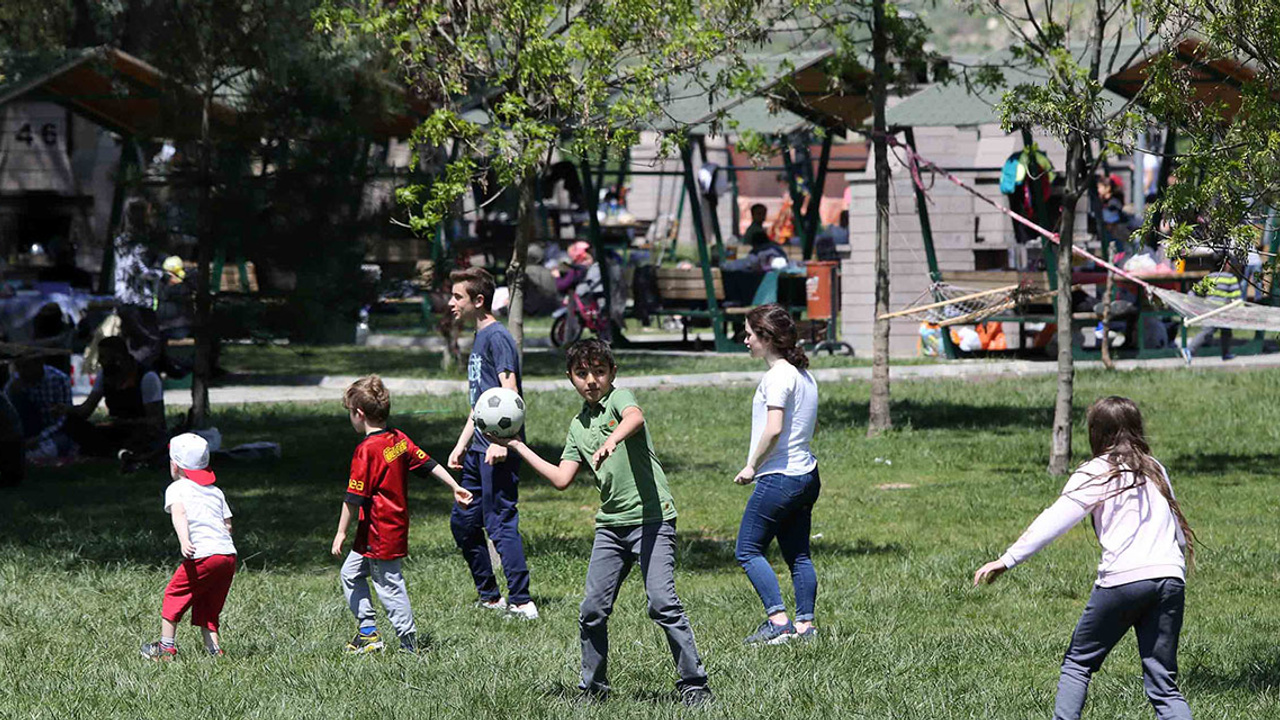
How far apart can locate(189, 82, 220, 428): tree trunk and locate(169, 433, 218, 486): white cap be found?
7070 millimetres

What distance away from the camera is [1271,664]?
731cm

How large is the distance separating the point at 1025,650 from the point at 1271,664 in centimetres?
103

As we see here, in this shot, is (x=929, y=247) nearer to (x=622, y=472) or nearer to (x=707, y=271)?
(x=707, y=271)

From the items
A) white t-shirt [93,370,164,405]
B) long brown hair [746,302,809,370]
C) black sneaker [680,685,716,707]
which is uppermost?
long brown hair [746,302,809,370]

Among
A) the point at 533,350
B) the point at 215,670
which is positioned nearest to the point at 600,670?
the point at 215,670

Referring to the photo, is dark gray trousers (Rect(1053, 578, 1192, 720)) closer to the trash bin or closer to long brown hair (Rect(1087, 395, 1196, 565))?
long brown hair (Rect(1087, 395, 1196, 565))

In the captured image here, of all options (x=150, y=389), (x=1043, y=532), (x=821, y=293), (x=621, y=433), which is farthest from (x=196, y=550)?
(x=821, y=293)

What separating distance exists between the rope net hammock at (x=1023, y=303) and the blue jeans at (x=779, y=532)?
1.93 m

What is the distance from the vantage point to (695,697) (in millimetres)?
6547

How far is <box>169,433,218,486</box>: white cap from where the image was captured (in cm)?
748

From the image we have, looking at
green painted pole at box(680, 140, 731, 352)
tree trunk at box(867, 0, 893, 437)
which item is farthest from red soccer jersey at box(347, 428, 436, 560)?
green painted pole at box(680, 140, 731, 352)

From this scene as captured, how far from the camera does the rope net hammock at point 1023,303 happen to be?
7695 millimetres

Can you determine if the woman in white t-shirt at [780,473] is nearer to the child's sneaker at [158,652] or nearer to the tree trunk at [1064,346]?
the child's sneaker at [158,652]

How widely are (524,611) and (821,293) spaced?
16538 millimetres
